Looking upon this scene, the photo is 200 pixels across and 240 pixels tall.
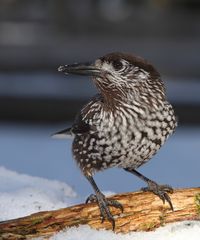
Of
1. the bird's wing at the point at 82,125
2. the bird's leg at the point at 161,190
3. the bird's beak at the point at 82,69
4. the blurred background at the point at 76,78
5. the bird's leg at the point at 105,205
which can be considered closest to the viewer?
the bird's leg at the point at 105,205

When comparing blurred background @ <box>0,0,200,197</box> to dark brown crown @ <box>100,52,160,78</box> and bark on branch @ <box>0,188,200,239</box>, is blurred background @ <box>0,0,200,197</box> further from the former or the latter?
bark on branch @ <box>0,188,200,239</box>

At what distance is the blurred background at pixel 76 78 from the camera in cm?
866

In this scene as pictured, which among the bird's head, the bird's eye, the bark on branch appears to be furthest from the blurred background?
the bark on branch

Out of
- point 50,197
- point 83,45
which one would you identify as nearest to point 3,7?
point 83,45

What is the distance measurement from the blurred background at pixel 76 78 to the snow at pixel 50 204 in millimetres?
628

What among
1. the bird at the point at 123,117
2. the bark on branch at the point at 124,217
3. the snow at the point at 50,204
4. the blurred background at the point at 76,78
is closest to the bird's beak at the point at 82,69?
the bird at the point at 123,117

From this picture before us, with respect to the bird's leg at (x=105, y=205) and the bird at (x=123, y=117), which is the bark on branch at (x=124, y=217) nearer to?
the bird's leg at (x=105, y=205)

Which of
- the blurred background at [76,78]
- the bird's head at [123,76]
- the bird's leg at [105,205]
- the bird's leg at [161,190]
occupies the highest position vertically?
the bird's head at [123,76]

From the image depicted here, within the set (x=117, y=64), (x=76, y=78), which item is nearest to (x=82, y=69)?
(x=117, y=64)

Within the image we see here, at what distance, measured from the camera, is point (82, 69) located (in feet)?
16.9

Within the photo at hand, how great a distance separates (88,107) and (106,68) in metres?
0.40

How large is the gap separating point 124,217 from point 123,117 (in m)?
0.72

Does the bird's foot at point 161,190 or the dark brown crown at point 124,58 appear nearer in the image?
the bird's foot at point 161,190

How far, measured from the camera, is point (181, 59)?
57.3 feet
